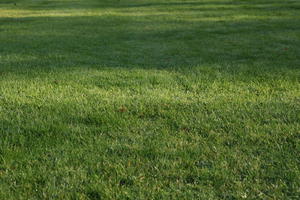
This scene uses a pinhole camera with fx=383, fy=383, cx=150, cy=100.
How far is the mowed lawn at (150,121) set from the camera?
9.38ft

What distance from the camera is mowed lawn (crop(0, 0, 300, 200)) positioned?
2859 mm

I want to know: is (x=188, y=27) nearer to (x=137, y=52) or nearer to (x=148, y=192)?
(x=137, y=52)

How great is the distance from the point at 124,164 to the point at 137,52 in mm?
4711

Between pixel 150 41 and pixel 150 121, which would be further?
pixel 150 41

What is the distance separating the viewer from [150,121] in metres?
3.96

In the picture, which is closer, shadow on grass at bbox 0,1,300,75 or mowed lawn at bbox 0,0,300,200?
mowed lawn at bbox 0,0,300,200

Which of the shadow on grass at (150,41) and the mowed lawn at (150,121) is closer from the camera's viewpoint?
the mowed lawn at (150,121)

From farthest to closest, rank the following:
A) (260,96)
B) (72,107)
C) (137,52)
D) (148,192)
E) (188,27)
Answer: (188,27) < (137,52) < (260,96) < (72,107) < (148,192)

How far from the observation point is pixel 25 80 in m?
5.43

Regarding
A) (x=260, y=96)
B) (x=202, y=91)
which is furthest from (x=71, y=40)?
(x=260, y=96)

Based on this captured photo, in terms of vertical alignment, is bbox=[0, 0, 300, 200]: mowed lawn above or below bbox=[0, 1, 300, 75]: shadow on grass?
below

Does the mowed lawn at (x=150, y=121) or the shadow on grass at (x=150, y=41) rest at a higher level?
the shadow on grass at (x=150, y=41)

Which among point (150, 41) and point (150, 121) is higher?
point (150, 41)

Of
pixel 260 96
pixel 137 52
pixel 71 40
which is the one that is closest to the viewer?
pixel 260 96
